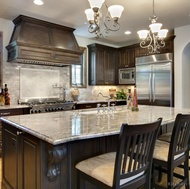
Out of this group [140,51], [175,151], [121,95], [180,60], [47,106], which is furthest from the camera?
[121,95]

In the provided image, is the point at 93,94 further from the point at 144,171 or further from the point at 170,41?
the point at 144,171

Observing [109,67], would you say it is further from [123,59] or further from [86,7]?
[86,7]

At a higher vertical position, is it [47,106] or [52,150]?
[47,106]

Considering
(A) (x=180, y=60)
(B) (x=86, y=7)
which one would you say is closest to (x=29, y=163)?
(B) (x=86, y=7)

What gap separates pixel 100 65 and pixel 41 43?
2.22 m

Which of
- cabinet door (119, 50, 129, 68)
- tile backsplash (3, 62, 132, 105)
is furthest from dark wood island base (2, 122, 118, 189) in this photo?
cabinet door (119, 50, 129, 68)

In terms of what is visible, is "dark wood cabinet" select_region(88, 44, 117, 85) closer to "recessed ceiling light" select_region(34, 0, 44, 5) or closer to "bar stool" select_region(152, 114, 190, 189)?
"recessed ceiling light" select_region(34, 0, 44, 5)

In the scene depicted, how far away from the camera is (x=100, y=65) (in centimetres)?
594

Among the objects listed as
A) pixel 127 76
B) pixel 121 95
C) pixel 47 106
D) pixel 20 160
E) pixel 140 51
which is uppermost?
pixel 140 51

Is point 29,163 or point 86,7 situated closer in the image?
point 29,163

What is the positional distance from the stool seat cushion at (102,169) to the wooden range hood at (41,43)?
118 inches

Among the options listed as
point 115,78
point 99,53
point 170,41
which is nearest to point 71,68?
point 99,53

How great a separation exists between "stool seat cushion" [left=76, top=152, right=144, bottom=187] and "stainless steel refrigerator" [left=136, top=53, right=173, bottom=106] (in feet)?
12.2

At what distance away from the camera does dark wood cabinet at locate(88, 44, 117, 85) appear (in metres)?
5.82
